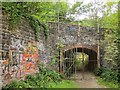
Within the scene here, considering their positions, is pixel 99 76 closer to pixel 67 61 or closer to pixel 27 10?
pixel 67 61

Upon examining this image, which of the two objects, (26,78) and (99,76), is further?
(99,76)

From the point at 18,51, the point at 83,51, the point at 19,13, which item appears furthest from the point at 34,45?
the point at 83,51

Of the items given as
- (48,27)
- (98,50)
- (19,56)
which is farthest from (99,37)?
(19,56)

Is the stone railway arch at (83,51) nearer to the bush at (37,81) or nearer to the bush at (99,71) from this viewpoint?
the bush at (99,71)

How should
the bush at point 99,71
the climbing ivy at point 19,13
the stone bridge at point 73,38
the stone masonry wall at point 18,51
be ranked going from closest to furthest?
1. the stone masonry wall at point 18,51
2. the climbing ivy at point 19,13
3. the stone bridge at point 73,38
4. the bush at point 99,71

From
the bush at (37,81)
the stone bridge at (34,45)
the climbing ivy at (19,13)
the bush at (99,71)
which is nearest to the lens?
the stone bridge at (34,45)

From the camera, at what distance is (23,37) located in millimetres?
7023

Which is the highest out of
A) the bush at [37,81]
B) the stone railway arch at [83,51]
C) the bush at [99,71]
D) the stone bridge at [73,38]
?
the stone bridge at [73,38]

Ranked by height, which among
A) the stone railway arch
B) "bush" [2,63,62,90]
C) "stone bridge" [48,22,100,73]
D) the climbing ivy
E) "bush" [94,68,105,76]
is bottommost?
"bush" [94,68,105,76]

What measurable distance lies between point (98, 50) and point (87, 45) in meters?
0.75

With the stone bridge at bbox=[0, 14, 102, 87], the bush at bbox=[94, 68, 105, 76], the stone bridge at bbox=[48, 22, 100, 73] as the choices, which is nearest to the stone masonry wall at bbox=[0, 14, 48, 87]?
the stone bridge at bbox=[0, 14, 102, 87]

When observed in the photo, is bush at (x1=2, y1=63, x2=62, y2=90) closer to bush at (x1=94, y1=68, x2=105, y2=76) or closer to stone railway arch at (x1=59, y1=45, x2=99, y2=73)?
stone railway arch at (x1=59, y1=45, x2=99, y2=73)

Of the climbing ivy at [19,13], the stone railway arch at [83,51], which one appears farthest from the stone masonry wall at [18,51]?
the stone railway arch at [83,51]

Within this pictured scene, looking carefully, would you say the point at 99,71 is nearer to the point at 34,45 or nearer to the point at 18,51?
→ the point at 34,45
